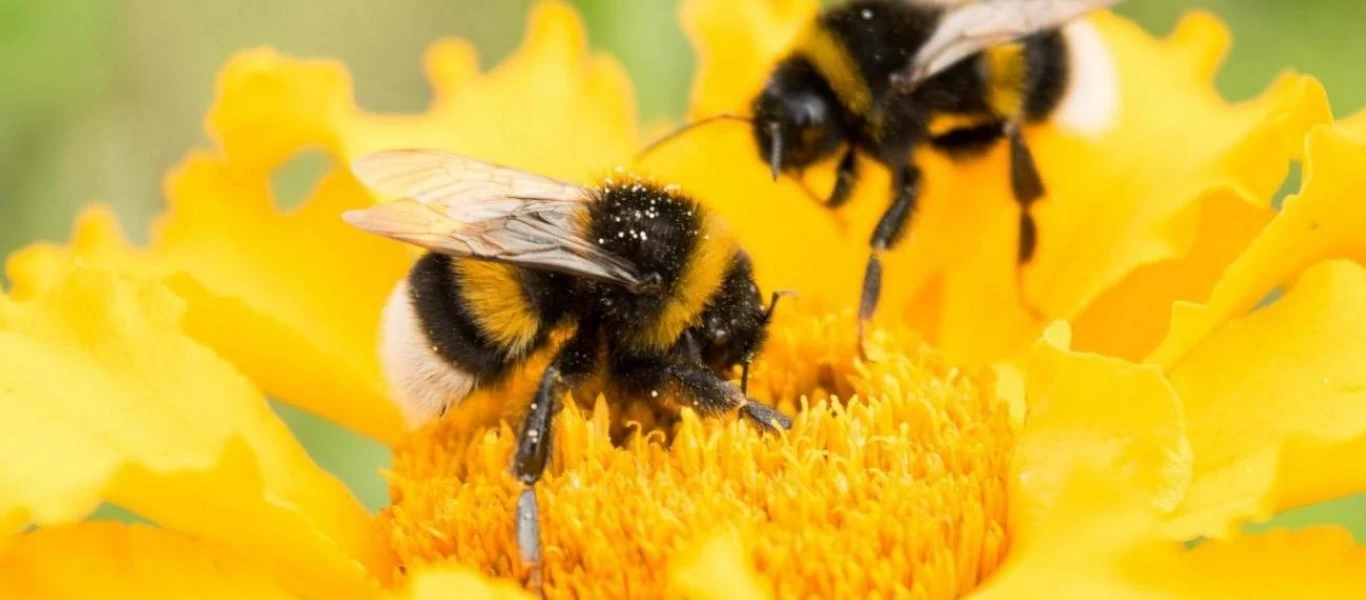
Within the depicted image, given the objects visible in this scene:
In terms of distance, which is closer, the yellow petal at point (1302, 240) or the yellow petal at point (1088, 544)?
the yellow petal at point (1088, 544)

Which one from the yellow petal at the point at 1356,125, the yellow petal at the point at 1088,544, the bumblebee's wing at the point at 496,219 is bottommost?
the yellow petal at the point at 1356,125

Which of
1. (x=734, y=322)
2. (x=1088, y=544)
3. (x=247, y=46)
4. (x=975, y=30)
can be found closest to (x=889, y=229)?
(x=975, y=30)

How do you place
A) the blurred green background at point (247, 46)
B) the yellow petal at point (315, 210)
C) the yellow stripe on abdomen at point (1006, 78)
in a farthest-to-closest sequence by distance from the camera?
the blurred green background at point (247, 46)
the yellow stripe on abdomen at point (1006, 78)
the yellow petal at point (315, 210)

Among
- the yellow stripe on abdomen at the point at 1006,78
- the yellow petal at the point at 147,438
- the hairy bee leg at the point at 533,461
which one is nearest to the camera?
the yellow petal at the point at 147,438

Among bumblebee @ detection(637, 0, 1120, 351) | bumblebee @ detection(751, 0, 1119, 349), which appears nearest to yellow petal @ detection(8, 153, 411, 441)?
bumblebee @ detection(637, 0, 1120, 351)

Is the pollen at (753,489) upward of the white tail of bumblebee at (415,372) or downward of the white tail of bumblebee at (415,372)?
downward

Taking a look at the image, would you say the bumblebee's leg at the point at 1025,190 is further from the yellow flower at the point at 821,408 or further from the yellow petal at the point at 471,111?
the yellow petal at the point at 471,111

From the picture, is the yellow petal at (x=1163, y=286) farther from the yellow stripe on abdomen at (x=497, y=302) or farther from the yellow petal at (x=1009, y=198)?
the yellow stripe on abdomen at (x=497, y=302)

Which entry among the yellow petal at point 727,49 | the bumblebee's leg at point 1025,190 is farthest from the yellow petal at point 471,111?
the bumblebee's leg at point 1025,190

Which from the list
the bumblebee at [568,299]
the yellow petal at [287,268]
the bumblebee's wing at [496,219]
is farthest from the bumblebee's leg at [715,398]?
the yellow petal at [287,268]
